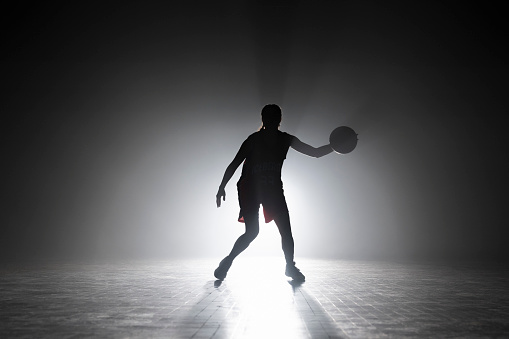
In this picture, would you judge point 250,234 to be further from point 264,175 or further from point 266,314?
point 266,314

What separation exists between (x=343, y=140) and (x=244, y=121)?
27.7ft

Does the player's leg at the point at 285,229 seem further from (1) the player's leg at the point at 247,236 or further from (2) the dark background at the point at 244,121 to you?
(2) the dark background at the point at 244,121

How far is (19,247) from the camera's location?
11.9m

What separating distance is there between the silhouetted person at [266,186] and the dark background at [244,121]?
7.48 meters

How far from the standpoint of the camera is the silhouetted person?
401cm

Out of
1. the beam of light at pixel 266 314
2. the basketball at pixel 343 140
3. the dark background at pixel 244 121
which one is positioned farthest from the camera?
the dark background at pixel 244 121

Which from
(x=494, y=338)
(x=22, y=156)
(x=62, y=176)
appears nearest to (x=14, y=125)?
(x=22, y=156)

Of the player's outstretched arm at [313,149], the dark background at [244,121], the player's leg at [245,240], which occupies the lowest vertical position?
the player's leg at [245,240]

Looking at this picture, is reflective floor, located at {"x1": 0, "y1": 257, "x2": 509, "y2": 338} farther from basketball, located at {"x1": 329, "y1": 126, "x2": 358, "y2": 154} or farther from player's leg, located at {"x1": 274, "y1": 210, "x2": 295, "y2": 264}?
basketball, located at {"x1": 329, "y1": 126, "x2": 358, "y2": 154}

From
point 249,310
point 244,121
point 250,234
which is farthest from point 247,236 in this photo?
point 244,121

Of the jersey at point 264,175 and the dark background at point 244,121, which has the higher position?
the dark background at point 244,121

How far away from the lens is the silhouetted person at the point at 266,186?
13.2 ft

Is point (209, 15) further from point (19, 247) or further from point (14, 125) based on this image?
point (19, 247)

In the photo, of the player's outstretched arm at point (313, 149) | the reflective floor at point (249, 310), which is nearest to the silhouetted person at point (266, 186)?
the player's outstretched arm at point (313, 149)
